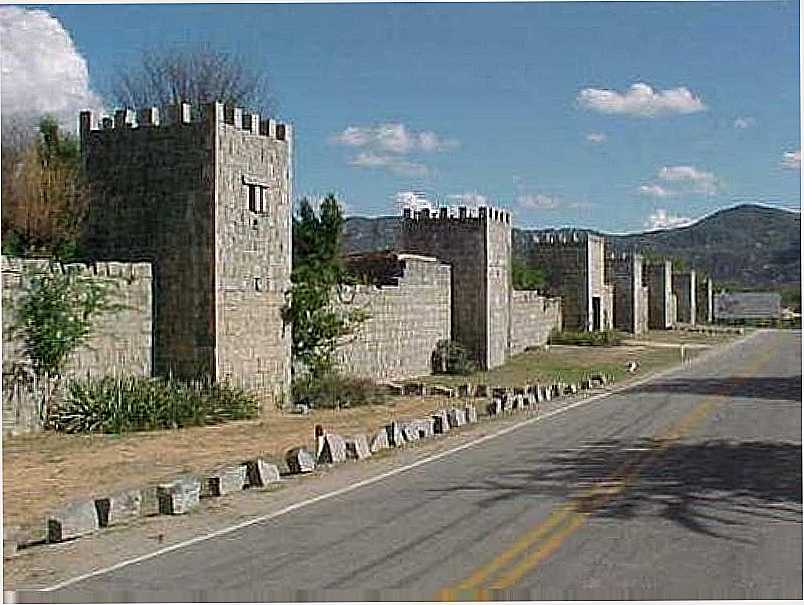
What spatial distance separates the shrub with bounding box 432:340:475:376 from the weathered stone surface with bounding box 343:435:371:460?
851 inches

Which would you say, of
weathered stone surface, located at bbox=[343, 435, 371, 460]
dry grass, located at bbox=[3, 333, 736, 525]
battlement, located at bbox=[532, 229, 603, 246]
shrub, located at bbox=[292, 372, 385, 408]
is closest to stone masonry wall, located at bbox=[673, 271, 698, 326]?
battlement, located at bbox=[532, 229, 603, 246]

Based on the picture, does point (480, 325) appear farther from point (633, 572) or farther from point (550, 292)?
point (633, 572)

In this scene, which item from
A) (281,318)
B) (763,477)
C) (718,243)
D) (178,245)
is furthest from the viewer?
(718,243)

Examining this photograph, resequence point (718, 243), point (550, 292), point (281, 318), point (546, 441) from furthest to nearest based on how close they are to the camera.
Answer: point (718, 243) → point (550, 292) → point (281, 318) → point (546, 441)

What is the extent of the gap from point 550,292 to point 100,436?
154ft

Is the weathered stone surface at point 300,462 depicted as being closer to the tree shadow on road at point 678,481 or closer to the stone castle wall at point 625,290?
the tree shadow on road at point 678,481

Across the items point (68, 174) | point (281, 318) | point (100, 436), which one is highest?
point (68, 174)

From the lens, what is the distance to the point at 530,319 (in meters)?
55.4

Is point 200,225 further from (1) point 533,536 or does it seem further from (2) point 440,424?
(1) point 533,536

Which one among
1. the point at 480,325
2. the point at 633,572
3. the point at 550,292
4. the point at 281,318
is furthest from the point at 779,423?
the point at 550,292

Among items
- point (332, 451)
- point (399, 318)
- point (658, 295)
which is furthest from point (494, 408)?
point (658, 295)

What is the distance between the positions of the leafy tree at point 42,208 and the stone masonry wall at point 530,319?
2542 centimetres

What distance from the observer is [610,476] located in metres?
15.7

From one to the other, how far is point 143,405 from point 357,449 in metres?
6.56
